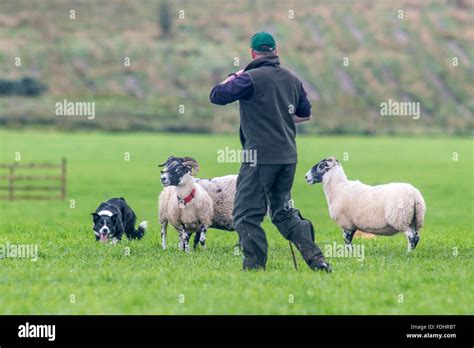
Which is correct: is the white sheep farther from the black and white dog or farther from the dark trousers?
the dark trousers

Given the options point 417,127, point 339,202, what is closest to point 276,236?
point 339,202

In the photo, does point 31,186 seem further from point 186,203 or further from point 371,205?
point 371,205

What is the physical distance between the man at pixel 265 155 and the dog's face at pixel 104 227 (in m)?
4.15

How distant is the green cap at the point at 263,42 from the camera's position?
1285cm

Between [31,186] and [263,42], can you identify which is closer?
[263,42]

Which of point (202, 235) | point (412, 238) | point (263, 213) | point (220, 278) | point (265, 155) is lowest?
point (220, 278)

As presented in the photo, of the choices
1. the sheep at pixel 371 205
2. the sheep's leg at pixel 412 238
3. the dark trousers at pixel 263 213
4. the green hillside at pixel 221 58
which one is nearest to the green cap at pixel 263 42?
the dark trousers at pixel 263 213

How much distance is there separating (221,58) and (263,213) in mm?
96491

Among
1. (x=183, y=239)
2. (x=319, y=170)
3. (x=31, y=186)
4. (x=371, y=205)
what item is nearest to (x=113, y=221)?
Answer: (x=183, y=239)

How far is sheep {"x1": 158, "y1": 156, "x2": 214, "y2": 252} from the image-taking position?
611 inches

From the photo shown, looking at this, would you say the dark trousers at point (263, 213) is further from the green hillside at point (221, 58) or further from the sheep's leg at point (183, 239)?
the green hillside at point (221, 58)

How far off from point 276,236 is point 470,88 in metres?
88.4

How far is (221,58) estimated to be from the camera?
356 feet
